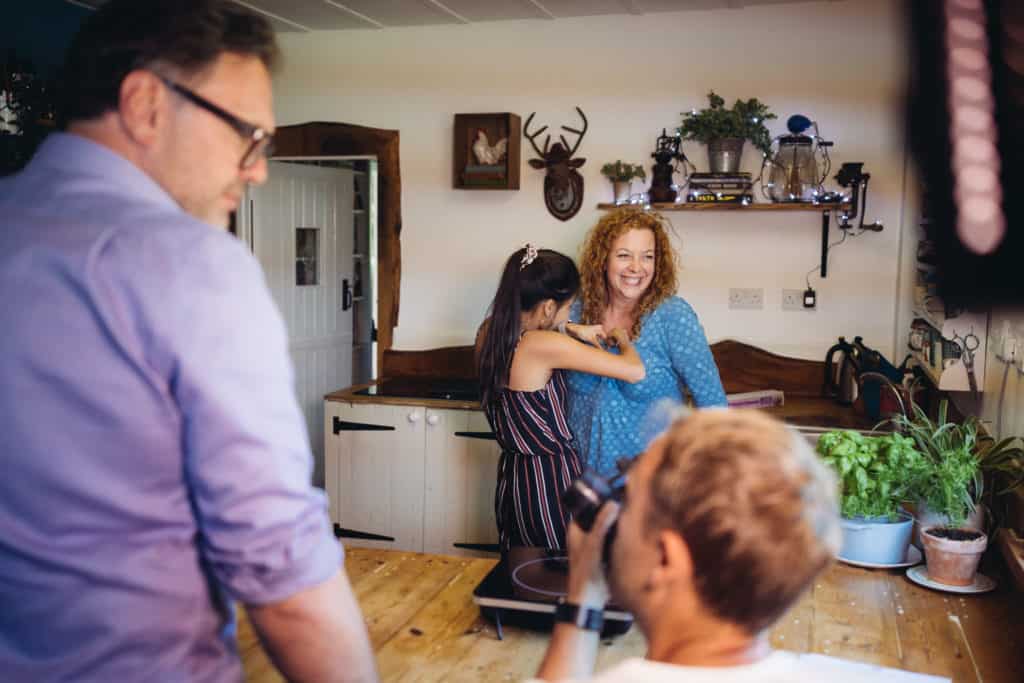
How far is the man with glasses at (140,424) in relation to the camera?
35.6 inches

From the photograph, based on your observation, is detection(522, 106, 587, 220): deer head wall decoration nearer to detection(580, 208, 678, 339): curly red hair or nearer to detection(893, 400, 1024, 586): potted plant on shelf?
detection(580, 208, 678, 339): curly red hair

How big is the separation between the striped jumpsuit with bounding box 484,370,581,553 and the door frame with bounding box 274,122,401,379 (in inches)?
84.3

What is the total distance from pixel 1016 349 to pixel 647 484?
6.58 feet

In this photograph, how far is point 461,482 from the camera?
4.39 metres

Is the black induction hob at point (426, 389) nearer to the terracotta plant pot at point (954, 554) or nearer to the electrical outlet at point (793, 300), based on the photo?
the electrical outlet at point (793, 300)

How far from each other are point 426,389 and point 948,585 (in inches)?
115

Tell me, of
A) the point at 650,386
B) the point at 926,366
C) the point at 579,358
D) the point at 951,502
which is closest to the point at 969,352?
the point at 926,366

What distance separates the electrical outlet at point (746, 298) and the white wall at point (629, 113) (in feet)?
0.10

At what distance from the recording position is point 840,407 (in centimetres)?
421

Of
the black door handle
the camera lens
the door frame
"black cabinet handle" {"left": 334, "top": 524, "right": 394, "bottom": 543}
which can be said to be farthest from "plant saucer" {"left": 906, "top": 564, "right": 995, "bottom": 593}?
the black door handle

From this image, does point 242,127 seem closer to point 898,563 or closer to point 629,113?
point 898,563

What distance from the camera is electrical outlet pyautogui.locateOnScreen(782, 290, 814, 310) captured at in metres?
4.45

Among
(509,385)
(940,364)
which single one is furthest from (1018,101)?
(940,364)

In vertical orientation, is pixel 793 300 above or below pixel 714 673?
above
